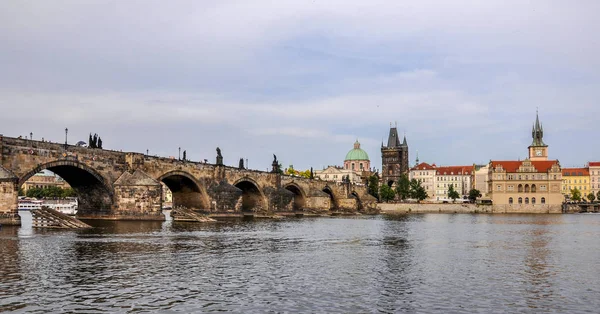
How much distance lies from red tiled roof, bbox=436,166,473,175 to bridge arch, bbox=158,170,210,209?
430 feet

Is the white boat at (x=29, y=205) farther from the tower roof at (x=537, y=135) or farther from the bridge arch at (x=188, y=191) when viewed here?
the tower roof at (x=537, y=135)

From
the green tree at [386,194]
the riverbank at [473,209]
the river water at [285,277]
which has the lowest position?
the riverbank at [473,209]

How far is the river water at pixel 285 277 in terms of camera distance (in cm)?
1598

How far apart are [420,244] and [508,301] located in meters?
19.0

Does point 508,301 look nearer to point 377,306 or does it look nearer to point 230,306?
point 377,306

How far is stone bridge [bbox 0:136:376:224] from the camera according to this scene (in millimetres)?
43969

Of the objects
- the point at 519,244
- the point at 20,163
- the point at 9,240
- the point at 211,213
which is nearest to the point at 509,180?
the point at 211,213

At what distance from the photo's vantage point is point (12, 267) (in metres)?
21.2

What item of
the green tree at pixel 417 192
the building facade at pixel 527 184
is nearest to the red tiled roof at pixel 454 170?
the green tree at pixel 417 192

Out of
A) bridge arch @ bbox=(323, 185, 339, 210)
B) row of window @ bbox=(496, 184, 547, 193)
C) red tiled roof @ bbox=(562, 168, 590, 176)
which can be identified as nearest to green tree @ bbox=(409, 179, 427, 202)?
row of window @ bbox=(496, 184, 547, 193)

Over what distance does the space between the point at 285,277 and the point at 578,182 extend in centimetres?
16980

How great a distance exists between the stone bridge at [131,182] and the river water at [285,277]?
11794 mm

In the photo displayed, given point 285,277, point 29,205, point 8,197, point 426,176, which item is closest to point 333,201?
point 29,205

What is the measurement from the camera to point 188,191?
6975 centimetres
